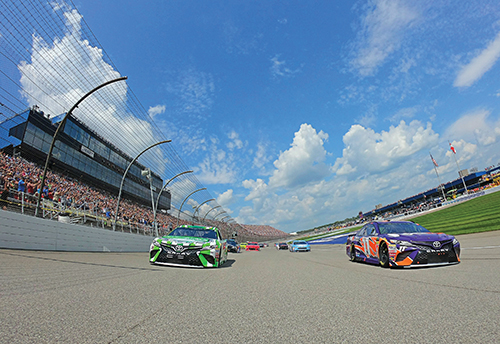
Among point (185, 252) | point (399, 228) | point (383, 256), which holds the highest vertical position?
point (185, 252)

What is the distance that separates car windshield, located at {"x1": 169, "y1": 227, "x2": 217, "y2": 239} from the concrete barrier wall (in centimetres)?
540

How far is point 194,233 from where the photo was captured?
34.4 feet

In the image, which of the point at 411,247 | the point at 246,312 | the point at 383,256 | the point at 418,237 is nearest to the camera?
the point at 246,312

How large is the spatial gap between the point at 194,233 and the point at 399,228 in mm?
6644

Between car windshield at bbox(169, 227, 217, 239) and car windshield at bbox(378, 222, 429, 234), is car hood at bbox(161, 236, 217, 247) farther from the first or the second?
car windshield at bbox(378, 222, 429, 234)

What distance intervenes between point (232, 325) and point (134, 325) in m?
0.90

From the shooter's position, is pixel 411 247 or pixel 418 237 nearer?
pixel 411 247

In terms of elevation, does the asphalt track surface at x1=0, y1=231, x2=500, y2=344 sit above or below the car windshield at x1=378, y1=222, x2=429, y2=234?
below

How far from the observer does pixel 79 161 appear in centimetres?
3969

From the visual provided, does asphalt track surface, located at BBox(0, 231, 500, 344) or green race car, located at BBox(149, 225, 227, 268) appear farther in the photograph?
green race car, located at BBox(149, 225, 227, 268)

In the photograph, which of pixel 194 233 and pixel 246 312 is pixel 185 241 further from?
pixel 246 312

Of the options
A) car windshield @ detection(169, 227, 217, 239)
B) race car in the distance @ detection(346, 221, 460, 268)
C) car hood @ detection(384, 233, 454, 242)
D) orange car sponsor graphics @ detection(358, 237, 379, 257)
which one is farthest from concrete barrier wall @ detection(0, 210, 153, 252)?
car hood @ detection(384, 233, 454, 242)

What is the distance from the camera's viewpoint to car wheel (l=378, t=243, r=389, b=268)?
7.91m

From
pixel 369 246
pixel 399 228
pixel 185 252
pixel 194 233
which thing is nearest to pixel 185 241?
pixel 185 252
